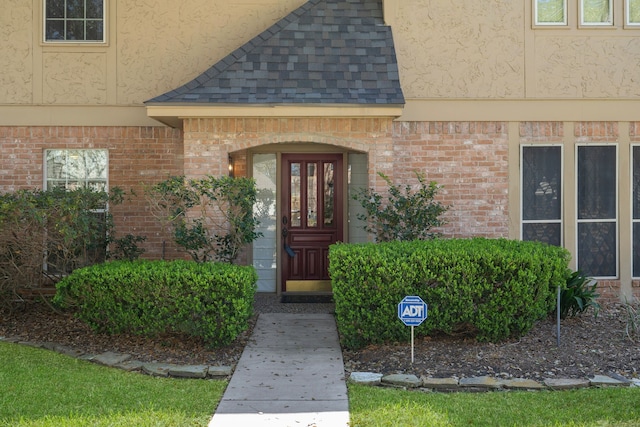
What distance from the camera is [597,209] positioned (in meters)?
10.7

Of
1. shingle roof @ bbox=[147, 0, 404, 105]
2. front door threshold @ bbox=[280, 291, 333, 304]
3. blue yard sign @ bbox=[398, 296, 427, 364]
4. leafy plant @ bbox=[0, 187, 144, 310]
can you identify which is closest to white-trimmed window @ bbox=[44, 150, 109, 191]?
leafy plant @ bbox=[0, 187, 144, 310]

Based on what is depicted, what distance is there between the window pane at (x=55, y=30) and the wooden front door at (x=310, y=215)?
3939 mm

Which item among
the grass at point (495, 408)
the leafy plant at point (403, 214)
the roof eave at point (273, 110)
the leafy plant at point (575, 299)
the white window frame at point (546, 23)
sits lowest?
the grass at point (495, 408)

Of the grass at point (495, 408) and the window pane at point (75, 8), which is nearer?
the grass at point (495, 408)

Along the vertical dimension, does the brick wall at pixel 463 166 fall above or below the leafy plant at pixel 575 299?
above

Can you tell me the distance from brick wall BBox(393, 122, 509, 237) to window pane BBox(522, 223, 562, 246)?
0.39m

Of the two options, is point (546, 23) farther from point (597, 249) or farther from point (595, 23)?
point (597, 249)

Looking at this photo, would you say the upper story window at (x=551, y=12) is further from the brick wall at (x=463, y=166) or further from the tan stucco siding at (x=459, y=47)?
the brick wall at (x=463, y=166)

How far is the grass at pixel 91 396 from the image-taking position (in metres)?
5.52

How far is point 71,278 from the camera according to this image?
8227 millimetres

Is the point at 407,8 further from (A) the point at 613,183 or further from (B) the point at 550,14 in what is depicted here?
(A) the point at 613,183

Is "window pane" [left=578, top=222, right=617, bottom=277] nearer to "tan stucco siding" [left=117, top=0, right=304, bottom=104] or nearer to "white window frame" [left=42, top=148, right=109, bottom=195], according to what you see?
"tan stucco siding" [left=117, top=0, right=304, bottom=104]

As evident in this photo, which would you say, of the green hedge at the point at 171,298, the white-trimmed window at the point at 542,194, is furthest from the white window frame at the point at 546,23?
the green hedge at the point at 171,298

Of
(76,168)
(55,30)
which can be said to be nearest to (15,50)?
(55,30)
